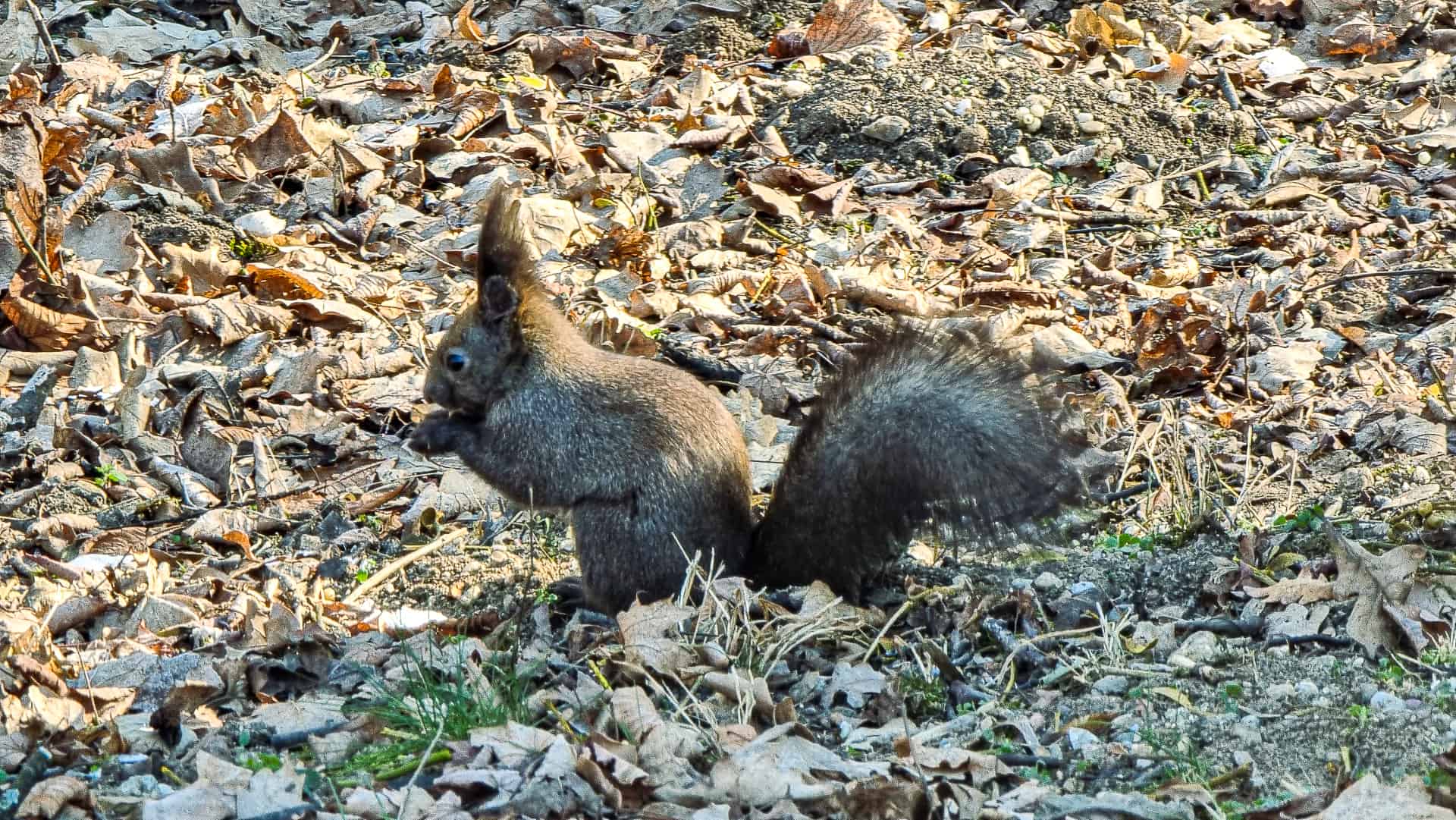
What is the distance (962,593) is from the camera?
395 cm

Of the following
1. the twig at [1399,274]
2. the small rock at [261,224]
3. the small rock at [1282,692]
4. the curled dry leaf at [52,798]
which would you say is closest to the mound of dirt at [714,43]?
the small rock at [261,224]

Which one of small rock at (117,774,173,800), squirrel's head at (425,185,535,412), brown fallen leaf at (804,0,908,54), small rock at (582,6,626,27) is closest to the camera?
small rock at (117,774,173,800)

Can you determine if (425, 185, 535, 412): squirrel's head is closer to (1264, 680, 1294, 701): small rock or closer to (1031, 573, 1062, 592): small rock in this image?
(1031, 573, 1062, 592): small rock

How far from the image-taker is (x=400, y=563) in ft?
14.5

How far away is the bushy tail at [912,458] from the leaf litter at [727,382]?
0.16 metres

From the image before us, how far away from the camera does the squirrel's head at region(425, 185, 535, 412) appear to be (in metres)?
4.17

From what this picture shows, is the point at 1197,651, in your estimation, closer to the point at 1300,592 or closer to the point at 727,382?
the point at 1300,592

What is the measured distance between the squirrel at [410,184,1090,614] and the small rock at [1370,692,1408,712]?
76 cm

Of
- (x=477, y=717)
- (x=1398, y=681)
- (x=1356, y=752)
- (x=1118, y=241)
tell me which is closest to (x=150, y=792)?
(x=477, y=717)

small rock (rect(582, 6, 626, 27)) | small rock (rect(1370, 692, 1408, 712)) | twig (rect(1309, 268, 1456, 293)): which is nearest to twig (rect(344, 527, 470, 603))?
small rock (rect(1370, 692, 1408, 712))

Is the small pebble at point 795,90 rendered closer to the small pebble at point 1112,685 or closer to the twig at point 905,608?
the twig at point 905,608

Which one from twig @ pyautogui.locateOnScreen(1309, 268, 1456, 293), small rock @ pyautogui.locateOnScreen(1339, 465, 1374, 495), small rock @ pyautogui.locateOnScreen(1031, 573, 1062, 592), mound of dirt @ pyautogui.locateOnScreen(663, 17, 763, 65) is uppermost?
mound of dirt @ pyautogui.locateOnScreen(663, 17, 763, 65)

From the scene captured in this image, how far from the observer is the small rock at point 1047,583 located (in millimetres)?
3936

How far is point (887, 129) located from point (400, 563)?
3213 mm
